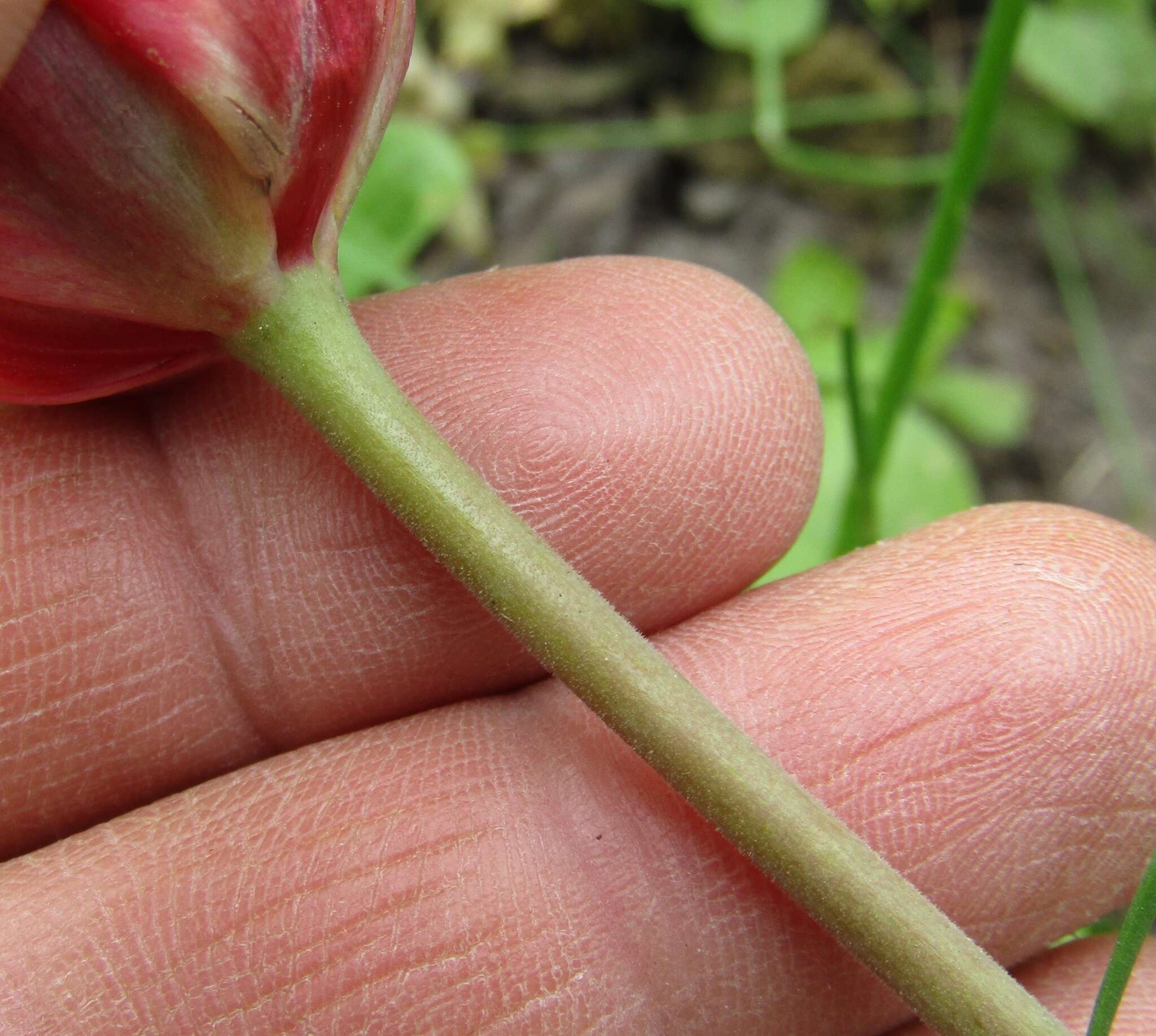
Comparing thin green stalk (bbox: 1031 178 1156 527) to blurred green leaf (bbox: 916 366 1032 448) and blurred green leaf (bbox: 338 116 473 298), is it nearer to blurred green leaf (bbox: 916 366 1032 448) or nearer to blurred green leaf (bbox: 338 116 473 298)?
blurred green leaf (bbox: 916 366 1032 448)

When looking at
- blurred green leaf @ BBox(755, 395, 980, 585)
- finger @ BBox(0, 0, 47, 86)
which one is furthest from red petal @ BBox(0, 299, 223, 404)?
blurred green leaf @ BBox(755, 395, 980, 585)

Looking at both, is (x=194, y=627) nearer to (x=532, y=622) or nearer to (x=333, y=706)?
(x=333, y=706)

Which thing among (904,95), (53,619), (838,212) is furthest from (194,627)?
(904,95)

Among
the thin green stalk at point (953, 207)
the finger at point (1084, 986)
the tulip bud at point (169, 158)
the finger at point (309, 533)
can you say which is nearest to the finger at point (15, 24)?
the tulip bud at point (169, 158)

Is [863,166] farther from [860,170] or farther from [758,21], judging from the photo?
[758,21]

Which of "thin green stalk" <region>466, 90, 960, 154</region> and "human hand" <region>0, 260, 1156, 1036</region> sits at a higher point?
"thin green stalk" <region>466, 90, 960, 154</region>

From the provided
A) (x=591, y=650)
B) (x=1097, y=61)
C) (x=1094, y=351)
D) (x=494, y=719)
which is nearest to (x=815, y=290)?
(x=1094, y=351)
